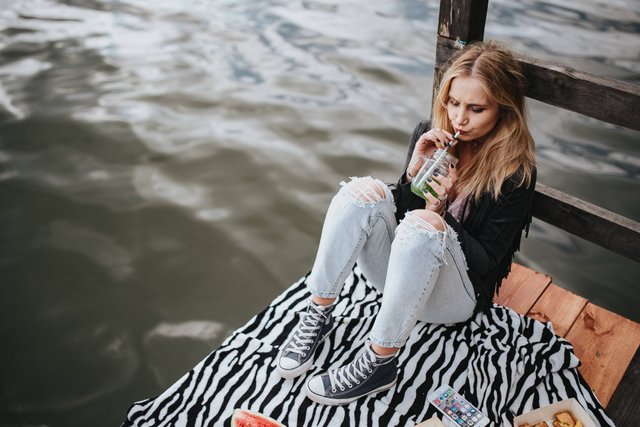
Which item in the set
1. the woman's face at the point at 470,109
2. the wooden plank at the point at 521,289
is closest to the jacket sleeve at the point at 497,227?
the woman's face at the point at 470,109

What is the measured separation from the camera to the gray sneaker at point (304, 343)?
84.3 inches

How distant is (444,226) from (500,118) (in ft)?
1.55

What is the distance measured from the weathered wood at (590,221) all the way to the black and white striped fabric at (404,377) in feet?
1.48

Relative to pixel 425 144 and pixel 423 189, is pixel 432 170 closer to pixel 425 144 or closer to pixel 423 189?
pixel 423 189

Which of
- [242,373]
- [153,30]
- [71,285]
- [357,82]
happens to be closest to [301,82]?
[357,82]

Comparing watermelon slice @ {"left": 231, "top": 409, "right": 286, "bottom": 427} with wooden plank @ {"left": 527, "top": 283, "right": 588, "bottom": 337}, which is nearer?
watermelon slice @ {"left": 231, "top": 409, "right": 286, "bottom": 427}

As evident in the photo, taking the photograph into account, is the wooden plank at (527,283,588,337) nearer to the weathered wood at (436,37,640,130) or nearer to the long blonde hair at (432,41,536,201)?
the long blonde hair at (432,41,536,201)

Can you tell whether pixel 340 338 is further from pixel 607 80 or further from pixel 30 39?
pixel 30 39

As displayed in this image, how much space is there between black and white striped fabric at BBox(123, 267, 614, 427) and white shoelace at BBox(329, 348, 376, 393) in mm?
96

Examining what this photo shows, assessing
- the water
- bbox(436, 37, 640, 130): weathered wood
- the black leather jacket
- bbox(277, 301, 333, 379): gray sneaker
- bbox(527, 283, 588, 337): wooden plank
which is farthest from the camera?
the water

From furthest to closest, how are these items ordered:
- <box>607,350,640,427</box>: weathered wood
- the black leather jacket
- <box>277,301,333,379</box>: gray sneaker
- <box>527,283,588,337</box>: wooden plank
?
<box>527,283,588,337</box>: wooden plank → <box>277,301,333,379</box>: gray sneaker → the black leather jacket → <box>607,350,640,427</box>: weathered wood

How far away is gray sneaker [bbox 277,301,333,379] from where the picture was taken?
2.14m

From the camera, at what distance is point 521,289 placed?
252 cm

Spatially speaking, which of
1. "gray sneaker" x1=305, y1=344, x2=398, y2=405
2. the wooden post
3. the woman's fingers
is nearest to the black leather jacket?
the woman's fingers
